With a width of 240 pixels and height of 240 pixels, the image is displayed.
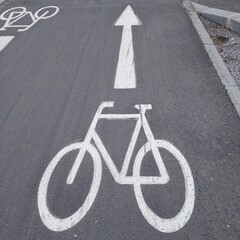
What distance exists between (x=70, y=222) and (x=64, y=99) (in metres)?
2.62

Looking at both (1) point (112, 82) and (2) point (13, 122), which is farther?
(1) point (112, 82)

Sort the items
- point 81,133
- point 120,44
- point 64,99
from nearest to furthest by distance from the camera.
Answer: point 81,133
point 64,99
point 120,44

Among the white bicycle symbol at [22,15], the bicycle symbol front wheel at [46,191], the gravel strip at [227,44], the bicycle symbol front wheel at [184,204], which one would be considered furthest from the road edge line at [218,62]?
the white bicycle symbol at [22,15]

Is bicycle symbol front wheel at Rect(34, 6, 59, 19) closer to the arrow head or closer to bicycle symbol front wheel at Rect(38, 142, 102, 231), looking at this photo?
the arrow head

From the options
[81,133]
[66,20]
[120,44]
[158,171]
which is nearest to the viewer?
[158,171]

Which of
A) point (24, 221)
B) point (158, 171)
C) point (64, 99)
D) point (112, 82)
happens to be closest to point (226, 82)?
point (112, 82)

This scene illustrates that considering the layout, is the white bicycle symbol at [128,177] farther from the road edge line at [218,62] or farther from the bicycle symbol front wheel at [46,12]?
the bicycle symbol front wheel at [46,12]

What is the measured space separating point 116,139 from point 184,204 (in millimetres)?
1459

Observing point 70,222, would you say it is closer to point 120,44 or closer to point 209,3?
point 120,44

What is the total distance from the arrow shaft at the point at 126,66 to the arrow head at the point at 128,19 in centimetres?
69

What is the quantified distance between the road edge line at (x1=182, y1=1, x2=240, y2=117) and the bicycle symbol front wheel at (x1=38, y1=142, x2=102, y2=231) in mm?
2534

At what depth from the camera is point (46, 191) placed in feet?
12.6

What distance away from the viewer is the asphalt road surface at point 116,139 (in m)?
3.46

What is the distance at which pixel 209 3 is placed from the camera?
369 inches
